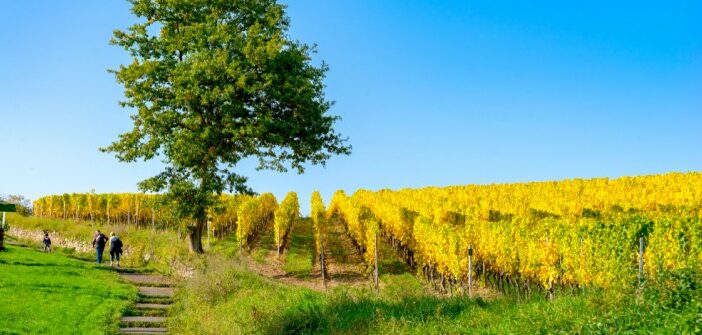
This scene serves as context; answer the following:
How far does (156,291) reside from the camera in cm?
3083

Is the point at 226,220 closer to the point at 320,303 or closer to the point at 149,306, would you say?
the point at 149,306

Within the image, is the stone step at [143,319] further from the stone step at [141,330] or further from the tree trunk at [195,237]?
the tree trunk at [195,237]

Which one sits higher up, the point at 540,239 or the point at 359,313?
the point at 540,239

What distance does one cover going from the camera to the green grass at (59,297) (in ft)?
75.0

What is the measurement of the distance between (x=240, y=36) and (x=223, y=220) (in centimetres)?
2256

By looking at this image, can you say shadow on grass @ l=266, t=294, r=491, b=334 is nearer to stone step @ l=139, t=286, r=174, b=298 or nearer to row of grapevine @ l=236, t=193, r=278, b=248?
stone step @ l=139, t=286, r=174, b=298

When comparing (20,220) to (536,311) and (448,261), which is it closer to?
(448,261)

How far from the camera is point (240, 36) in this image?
35.9 meters

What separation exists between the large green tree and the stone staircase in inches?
159

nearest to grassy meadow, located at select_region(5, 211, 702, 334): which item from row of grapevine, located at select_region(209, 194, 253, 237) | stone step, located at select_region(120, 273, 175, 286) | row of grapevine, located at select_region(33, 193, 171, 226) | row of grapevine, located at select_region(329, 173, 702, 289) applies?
stone step, located at select_region(120, 273, 175, 286)

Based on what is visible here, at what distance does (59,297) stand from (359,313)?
573 inches

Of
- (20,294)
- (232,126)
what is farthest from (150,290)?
(232,126)

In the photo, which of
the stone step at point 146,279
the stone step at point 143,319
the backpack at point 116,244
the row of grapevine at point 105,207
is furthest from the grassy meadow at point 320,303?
the row of grapevine at point 105,207

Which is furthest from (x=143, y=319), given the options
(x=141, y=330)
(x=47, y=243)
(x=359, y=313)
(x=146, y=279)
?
(x=47, y=243)
